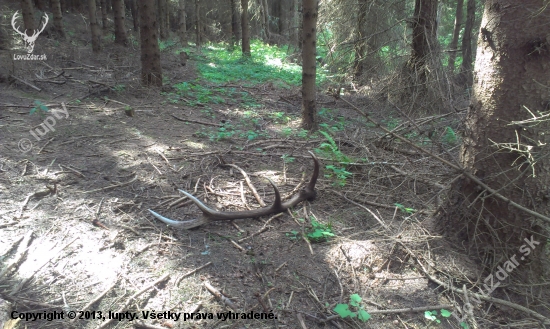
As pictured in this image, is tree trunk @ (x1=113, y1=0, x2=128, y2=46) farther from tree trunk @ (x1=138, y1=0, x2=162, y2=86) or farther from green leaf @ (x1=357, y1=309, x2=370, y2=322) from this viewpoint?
green leaf @ (x1=357, y1=309, x2=370, y2=322)

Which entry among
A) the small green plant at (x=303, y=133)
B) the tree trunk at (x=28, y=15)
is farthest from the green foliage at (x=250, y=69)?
the small green plant at (x=303, y=133)

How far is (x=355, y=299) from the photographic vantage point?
2.59m

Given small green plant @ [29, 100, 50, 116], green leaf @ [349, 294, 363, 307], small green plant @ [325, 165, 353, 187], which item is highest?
small green plant @ [29, 100, 50, 116]

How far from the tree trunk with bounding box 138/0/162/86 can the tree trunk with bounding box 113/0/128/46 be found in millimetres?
4208

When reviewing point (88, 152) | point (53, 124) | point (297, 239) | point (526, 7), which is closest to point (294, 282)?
point (297, 239)

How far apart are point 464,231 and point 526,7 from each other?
1.82 meters

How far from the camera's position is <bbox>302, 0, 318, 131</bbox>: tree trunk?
19.0 feet

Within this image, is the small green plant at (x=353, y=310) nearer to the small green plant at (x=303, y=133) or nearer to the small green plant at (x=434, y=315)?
the small green plant at (x=434, y=315)

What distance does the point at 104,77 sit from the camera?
8.27m

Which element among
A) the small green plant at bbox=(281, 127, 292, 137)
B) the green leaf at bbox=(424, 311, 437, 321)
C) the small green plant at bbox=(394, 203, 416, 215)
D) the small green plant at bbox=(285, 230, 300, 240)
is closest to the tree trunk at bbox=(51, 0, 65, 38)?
the small green plant at bbox=(281, 127, 292, 137)

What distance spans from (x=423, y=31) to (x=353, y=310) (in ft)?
21.8

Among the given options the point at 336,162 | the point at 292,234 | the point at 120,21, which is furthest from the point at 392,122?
the point at 120,21

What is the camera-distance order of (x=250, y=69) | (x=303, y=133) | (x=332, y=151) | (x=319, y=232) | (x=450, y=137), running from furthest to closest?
1. (x=250, y=69)
2. (x=303, y=133)
3. (x=332, y=151)
4. (x=450, y=137)
5. (x=319, y=232)

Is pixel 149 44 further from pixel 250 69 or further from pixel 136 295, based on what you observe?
pixel 136 295
